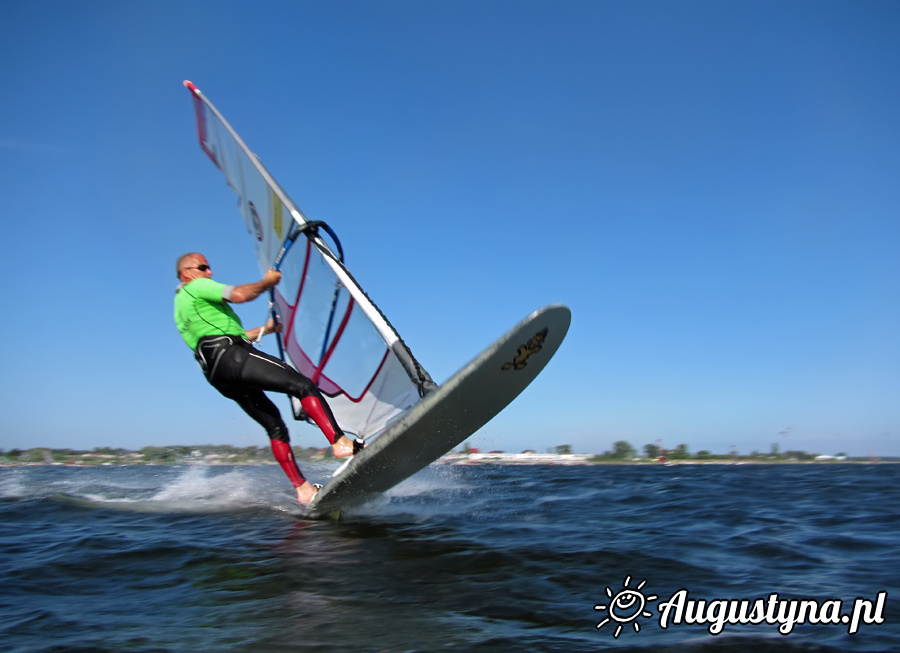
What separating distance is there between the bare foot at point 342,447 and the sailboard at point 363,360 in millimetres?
179

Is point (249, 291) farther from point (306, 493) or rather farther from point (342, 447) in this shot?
point (306, 493)

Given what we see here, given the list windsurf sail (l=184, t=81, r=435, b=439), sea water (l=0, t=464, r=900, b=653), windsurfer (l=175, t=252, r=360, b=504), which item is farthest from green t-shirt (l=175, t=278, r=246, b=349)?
sea water (l=0, t=464, r=900, b=653)

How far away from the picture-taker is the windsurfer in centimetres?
518

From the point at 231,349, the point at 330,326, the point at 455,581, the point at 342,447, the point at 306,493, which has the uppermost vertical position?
the point at 330,326

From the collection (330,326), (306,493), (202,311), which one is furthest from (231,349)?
(306,493)

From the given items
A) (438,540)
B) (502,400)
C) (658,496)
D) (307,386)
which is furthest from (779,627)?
(658,496)

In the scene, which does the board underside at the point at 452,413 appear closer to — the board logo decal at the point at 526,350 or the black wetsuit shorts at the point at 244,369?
the board logo decal at the point at 526,350

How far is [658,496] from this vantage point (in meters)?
7.79

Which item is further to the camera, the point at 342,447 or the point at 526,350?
the point at 342,447

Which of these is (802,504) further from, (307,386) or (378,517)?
(307,386)

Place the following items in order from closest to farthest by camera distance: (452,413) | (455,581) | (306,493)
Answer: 1. (455,581)
2. (452,413)
3. (306,493)

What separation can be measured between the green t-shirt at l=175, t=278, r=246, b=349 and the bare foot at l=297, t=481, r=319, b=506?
4.84 feet

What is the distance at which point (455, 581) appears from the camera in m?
3.24

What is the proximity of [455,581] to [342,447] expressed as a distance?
6.83 feet
